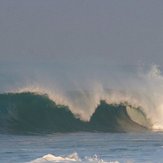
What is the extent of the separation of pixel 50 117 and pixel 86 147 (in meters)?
8.52

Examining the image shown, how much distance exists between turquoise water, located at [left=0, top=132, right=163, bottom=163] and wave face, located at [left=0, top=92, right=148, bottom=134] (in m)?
1.76

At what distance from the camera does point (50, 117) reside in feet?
90.6

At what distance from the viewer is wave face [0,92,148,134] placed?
2598 centimetres

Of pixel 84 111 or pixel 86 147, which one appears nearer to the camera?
pixel 86 147

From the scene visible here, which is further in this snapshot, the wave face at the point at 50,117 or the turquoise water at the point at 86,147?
the wave face at the point at 50,117

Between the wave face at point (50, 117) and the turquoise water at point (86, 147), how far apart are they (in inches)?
69.1

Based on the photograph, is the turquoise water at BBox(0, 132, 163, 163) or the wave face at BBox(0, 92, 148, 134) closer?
the turquoise water at BBox(0, 132, 163, 163)

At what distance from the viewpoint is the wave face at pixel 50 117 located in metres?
Answer: 26.0

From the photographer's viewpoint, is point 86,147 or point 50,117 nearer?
point 86,147

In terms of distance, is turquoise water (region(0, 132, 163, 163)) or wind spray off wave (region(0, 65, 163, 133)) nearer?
turquoise water (region(0, 132, 163, 163))

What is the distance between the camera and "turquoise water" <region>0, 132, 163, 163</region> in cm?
1627

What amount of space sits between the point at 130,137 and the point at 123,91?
912cm

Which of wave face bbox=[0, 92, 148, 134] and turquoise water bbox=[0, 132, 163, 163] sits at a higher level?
wave face bbox=[0, 92, 148, 134]

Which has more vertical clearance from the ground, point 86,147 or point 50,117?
point 50,117
